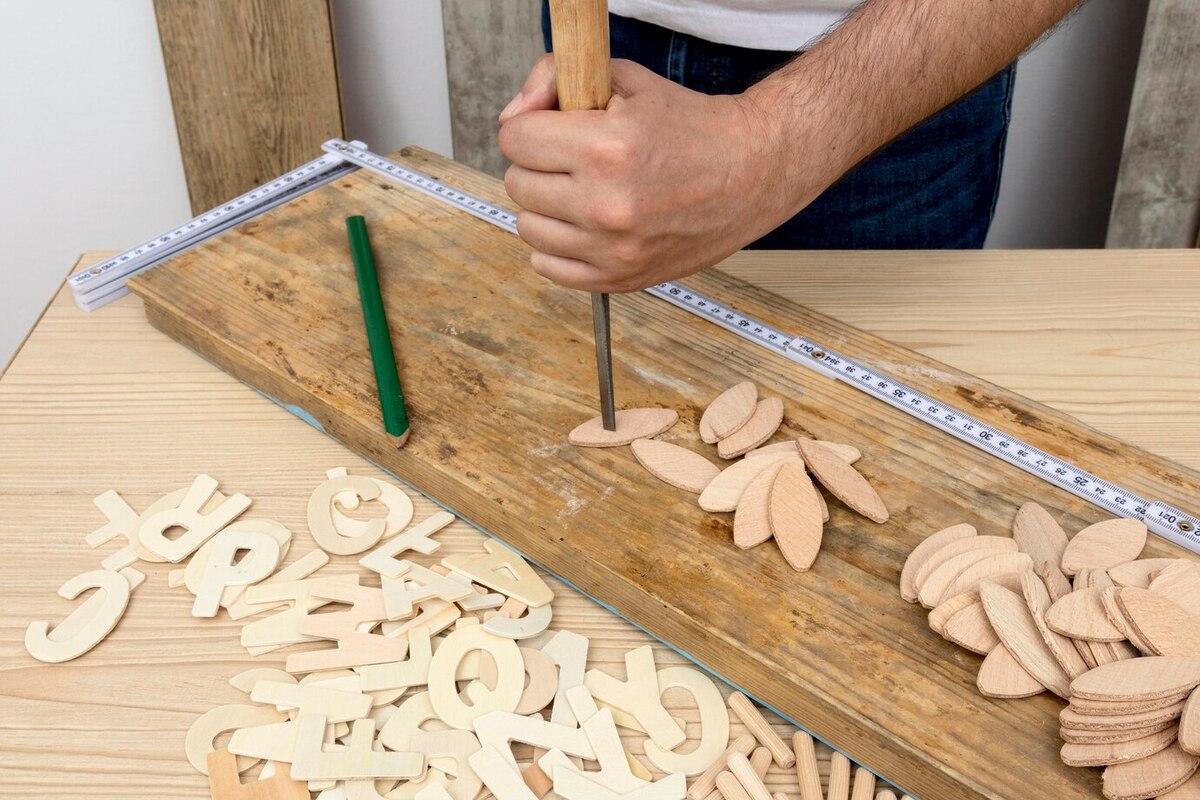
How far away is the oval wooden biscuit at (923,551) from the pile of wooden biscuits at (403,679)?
0.14 metres

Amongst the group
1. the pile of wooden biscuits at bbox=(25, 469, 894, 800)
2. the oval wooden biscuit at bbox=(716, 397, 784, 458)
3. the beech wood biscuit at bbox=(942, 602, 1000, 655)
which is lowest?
the pile of wooden biscuits at bbox=(25, 469, 894, 800)

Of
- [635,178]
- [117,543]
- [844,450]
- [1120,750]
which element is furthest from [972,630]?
[117,543]

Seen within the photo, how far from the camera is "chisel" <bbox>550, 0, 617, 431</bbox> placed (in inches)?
30.0

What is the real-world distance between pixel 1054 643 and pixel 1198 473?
33 centimetres

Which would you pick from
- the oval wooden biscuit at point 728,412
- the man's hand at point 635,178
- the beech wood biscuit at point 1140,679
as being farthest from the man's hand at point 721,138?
the beech wood biscuit at point 1140,679

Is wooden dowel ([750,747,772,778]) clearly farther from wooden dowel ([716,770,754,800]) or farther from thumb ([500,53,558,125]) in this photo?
thumb ([500,53,558,125])

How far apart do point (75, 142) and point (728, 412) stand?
5.86 ft

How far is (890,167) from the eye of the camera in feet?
4.58

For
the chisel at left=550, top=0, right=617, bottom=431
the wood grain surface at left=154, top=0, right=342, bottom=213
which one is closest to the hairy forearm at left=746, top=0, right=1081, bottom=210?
the chisel at left=550, top=0, right=617, bottom=431

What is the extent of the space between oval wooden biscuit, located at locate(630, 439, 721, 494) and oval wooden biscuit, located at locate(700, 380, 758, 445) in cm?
3

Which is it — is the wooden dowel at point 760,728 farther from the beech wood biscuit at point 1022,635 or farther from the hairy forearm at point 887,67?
the hairy forearm at point 887,67

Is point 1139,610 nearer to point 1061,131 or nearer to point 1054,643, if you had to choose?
point 1054,643

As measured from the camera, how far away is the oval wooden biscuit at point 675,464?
917 millimetres

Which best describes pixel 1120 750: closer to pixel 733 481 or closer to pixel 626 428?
pixel 733 481
